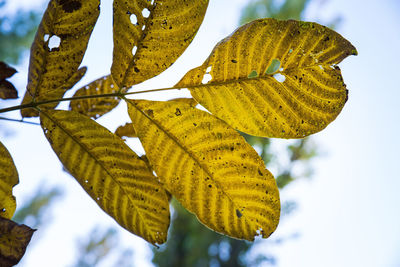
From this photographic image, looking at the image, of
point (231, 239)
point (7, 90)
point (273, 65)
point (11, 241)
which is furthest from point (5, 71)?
point (231, 239)

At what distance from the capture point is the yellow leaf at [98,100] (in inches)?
16.8

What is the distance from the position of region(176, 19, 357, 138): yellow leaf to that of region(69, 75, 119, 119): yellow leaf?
22cm

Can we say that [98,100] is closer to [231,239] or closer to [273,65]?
[273,65]

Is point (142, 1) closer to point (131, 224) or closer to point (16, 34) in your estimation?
point (131, 224)

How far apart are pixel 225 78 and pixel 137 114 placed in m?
0.09

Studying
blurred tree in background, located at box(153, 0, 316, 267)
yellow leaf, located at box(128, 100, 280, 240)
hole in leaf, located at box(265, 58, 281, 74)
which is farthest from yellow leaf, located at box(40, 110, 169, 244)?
blurred tree in background, located at box(153, 0, 316, 267)

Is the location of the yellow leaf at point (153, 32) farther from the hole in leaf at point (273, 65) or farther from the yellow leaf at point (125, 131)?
the yellow leaf at point (125, 131)

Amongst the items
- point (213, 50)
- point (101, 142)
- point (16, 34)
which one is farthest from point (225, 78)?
point (16, 34)

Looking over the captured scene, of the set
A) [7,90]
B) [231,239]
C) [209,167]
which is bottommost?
[231,239]

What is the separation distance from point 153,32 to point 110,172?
14cm

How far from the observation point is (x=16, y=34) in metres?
5.11

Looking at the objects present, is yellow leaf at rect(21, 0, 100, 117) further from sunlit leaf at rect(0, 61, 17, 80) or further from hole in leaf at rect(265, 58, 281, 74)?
hole in leaf at rect(265, 58, 281, 74)

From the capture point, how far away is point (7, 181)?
262 millimetres

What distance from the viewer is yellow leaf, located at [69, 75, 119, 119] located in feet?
1.40
